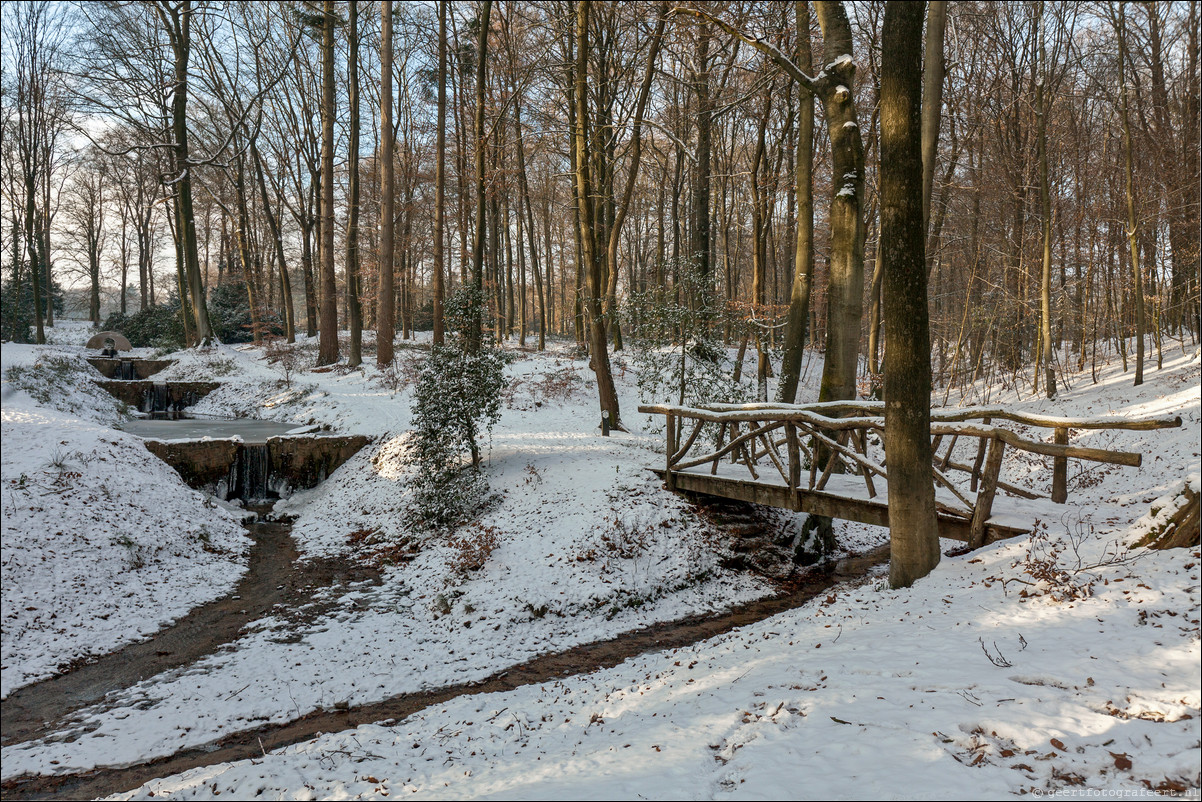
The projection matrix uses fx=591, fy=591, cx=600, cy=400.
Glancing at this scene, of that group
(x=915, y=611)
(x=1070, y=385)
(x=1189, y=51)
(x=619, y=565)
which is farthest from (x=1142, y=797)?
(x=1189, y=51)

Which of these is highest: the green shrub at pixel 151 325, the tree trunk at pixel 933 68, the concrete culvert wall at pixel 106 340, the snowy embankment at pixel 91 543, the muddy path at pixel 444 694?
the tree trunk at pixel 933 68

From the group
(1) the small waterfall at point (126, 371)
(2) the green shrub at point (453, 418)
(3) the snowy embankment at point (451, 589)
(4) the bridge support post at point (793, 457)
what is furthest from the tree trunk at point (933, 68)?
(1) the small waterfall at point (126, 371)

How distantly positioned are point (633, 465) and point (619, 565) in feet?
8.83

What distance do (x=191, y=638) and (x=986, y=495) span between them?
933 cm

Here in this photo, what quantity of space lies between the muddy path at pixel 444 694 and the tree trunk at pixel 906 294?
2810mm

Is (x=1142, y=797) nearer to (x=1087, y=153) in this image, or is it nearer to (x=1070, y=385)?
(x=1070, y=385)

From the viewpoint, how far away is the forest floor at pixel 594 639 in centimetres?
329

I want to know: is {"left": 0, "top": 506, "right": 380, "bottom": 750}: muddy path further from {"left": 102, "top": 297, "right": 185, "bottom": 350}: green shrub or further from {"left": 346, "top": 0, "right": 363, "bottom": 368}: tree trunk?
{"left": 102, "top": 297, "right": 185, "bottom": 350}: green shrub

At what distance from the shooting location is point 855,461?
8.42 meters

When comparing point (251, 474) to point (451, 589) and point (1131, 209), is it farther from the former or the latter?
point (1131, 209)

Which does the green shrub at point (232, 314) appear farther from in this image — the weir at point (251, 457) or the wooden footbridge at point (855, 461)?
the wooden footbridge at point (855, 461)

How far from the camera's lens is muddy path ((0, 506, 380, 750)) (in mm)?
5887

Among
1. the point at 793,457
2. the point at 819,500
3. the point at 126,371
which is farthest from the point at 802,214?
the point at 126,371

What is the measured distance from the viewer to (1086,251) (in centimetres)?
1872
